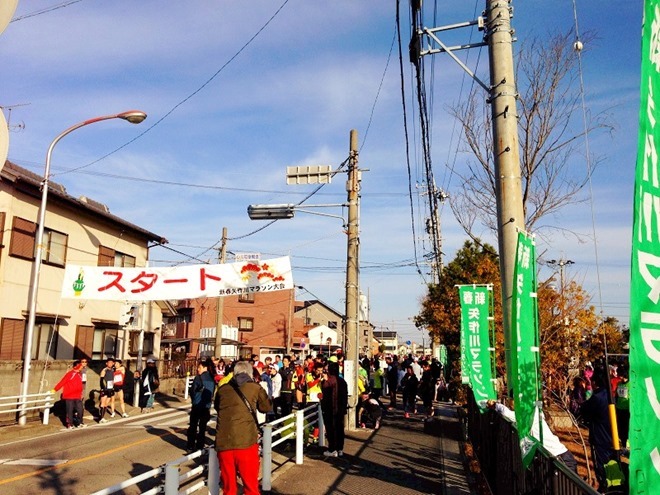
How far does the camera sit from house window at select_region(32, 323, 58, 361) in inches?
769

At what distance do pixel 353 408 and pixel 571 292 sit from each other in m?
6.51

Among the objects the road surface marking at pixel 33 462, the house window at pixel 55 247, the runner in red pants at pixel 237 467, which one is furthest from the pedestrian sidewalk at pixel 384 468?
the house window at pixel 55 247

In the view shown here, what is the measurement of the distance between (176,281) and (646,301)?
55.6 feet

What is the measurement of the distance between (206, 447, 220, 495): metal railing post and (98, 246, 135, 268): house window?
17.8 meters

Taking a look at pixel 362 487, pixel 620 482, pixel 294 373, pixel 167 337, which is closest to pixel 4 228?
pixel 294 373

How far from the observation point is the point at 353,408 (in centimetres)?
1552

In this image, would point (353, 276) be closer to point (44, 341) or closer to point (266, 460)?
point (266, 460)

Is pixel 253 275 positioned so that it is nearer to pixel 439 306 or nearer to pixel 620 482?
pixel 439 306

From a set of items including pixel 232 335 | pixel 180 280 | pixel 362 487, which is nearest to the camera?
pixel 362 487

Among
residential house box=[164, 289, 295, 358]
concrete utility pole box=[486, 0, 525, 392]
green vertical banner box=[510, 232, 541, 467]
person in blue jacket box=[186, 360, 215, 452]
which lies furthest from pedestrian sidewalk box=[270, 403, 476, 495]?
residential house box=[164, 289, 295, 358]

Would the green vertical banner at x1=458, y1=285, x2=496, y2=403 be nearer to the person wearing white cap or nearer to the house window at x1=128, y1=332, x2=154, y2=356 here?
the person wearing white cap

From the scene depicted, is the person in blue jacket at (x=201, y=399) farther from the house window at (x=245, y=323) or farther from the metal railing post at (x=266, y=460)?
the house window at (x=245, y=323)

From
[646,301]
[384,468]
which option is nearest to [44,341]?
[384,468]

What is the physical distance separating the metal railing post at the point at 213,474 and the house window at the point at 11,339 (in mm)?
14041
